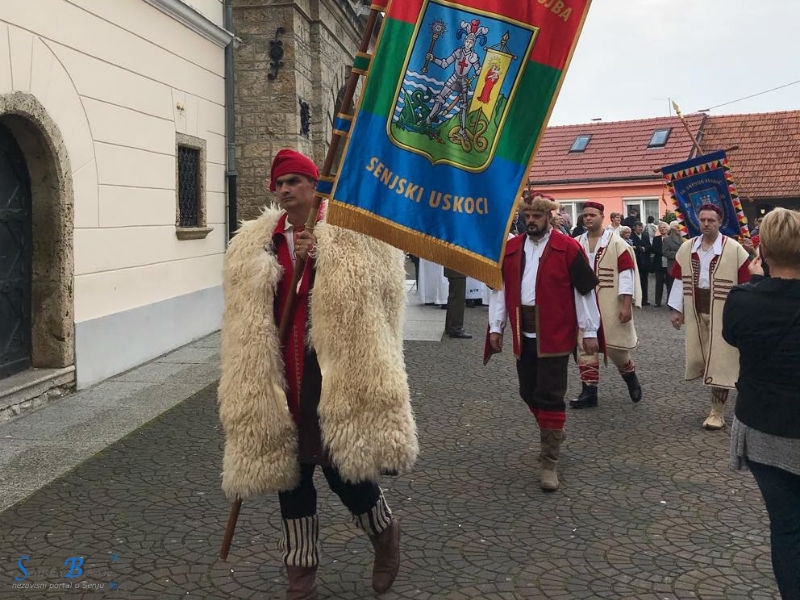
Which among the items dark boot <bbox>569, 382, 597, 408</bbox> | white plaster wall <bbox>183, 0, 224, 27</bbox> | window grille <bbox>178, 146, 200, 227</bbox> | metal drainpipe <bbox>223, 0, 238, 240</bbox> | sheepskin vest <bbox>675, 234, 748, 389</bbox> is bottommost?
dark boot <bbox>569, 382, 597, 408</bbox>

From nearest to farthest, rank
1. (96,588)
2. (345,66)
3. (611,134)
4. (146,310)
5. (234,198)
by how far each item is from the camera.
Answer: (96,588) → (146,310) → (234,198) → (345,66) → (611,134)

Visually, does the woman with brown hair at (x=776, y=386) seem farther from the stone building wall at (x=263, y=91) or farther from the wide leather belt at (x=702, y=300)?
the stone building wall at (x=263, y=91)

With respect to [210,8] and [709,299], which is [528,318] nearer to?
[709,299]

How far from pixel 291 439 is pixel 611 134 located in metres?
33.6

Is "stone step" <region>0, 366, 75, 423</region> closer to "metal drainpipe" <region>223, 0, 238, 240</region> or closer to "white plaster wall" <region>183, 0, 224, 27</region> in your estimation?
"metal drainpipe" <region>223, 0, 238, 240</region>

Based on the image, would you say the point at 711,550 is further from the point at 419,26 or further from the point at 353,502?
the point at 419,26

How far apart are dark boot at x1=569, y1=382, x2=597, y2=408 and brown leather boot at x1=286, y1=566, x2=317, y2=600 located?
4218mm

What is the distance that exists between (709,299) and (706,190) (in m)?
1.38

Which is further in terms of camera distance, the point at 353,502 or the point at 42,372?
the point at 42,372

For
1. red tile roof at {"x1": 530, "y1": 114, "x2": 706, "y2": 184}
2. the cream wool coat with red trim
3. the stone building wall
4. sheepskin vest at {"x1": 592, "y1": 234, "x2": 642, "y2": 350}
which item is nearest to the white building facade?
the stone building wall

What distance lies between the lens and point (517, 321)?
5215 millimetres

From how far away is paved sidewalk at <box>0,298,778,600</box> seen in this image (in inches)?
142

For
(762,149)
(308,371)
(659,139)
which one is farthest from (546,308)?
(659,139)

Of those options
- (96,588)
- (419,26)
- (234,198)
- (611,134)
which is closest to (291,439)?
(96,588)
